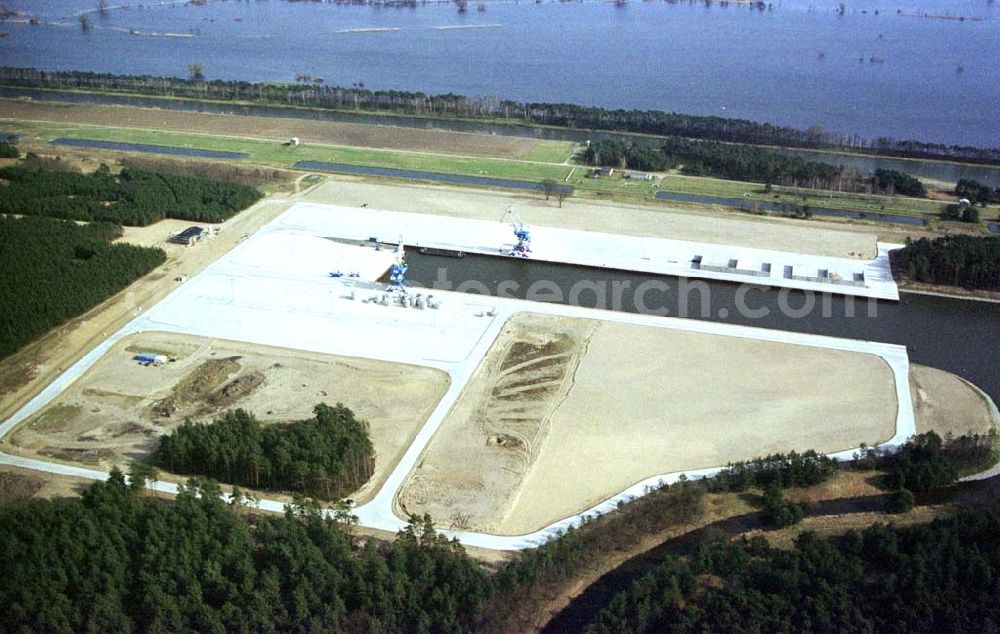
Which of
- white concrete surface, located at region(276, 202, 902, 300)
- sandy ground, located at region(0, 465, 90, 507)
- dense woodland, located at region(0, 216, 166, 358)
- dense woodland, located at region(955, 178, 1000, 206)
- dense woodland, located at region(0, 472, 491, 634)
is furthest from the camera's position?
dense woodland, located at region(955, 178, 1000, 206)

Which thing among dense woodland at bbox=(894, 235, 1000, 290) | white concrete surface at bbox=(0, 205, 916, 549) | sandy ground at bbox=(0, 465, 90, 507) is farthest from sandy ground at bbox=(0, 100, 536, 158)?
sandy ground at bbox=(0, 465, 90, 507)

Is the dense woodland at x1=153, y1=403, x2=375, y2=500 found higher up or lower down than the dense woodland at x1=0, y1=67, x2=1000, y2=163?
lower down

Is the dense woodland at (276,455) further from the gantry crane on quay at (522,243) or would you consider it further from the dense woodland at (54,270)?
the gantry crane on quay at (522,243)

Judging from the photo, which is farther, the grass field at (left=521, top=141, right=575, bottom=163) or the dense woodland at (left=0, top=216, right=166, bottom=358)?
the grass field at (left=521, top=141, right=575, bottom=163)

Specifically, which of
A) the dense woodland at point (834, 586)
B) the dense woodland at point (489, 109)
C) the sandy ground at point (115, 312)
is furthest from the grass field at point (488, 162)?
the dense woodland at point (834, 586)

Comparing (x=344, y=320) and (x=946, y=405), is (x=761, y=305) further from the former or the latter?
(x=344, y=320)

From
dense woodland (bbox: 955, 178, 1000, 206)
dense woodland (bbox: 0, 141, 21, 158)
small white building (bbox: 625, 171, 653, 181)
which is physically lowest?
dense woodland (bbox: 955, 178, 1000, 206)

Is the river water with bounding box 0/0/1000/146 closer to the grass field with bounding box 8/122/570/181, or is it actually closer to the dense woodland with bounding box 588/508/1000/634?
the grass field with bounding box 8/122/570/181

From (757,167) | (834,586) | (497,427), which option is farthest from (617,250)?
(834,586)
